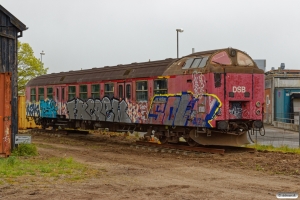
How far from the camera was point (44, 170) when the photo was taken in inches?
458

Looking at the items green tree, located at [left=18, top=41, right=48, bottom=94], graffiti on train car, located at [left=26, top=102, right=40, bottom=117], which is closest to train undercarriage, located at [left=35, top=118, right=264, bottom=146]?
graffiti on train car, located at [left=26, top=102, right=40, bottom=117]

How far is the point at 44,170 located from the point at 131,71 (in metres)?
9.61

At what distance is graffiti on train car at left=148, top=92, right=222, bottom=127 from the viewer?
53.1 ft

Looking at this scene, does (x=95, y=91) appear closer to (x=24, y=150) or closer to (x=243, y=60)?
(x=24, y=150)

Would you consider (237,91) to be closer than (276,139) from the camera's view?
Yes

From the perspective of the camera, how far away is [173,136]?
1858 centimetres

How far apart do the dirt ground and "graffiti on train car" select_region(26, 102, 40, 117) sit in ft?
40.6

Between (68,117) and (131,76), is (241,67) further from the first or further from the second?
(68,117)

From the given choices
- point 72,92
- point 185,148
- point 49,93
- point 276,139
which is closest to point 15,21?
point 185,148

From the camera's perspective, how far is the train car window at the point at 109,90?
21.5 meters

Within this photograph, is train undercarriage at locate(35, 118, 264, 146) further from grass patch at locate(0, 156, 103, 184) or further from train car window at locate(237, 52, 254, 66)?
grass patch at locate(0, 156, 103, 184)

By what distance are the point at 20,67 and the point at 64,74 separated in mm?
21514

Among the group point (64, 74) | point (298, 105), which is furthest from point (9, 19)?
point (298, 105)

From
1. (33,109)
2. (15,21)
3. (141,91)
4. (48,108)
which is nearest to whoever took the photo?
(15,21)
